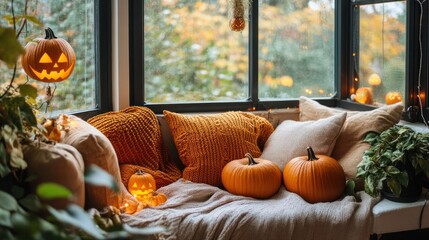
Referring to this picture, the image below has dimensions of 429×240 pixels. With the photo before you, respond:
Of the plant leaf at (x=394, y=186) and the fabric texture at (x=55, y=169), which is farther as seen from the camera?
the plant leaf at (x=394, y=186)

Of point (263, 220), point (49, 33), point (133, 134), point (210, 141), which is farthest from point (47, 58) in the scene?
point (263, 220)

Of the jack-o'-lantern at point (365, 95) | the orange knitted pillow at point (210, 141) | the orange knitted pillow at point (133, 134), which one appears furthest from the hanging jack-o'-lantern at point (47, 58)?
the jack-o'-lantern at point (365, 95)

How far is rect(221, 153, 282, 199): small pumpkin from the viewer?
122 inches

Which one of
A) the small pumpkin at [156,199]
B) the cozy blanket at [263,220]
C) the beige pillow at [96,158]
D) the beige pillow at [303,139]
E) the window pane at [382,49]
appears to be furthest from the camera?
the window pane at [382,49]


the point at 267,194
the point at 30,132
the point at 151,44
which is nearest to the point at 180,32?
the point at 151,44

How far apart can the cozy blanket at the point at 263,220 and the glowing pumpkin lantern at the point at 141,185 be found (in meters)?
0.20

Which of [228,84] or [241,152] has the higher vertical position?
[228,84]

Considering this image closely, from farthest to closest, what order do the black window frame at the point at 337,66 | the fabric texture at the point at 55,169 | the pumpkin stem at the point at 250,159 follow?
the black window frame at the point at 337,66, the pumpkin stem at the point at 250,159, the fabric texture at the point at 55,169

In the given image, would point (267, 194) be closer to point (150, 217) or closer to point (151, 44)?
point (150, 217)

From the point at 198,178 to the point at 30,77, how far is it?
108 centimetres

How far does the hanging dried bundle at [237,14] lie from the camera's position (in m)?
3.82

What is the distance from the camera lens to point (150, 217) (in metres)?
2.75

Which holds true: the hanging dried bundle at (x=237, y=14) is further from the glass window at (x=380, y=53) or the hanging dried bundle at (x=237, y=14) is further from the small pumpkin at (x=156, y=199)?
the small pumpkin at (x=156, y=199)

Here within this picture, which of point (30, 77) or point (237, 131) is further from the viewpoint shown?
point (237, 131)
